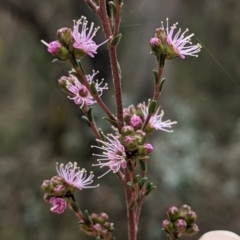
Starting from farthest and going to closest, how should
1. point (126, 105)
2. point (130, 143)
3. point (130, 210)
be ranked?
point (126, 105) → point (130, 210) → point (130, 143)

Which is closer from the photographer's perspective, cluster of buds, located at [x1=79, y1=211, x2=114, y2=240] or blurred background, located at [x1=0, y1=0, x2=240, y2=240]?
cluster of buds, located at [x1=79, y1=211, x2=114, y2=240]

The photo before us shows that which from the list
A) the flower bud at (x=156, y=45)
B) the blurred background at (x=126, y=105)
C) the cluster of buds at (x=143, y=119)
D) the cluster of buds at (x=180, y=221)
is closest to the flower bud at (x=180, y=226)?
the cluster of buds at (x=180, y=221)

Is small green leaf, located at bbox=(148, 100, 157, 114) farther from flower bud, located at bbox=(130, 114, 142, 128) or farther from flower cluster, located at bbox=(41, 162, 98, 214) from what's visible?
flower cluster, located at bbox=(41, 162, 98, 214)

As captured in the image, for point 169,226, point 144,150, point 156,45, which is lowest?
point 169,226

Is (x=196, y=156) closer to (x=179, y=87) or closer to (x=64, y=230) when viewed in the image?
(x=179, y=87)

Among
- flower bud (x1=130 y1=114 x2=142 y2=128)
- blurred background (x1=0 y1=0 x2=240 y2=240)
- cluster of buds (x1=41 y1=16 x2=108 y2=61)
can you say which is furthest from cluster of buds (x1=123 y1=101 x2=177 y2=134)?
blurred background (x1=0 y1=0 x2=240 y2=240)

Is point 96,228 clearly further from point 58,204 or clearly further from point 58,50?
point 58,50

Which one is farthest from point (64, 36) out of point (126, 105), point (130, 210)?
point (126, 105)

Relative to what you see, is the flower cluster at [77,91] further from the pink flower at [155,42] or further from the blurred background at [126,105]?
the blurred background at [126,105]
